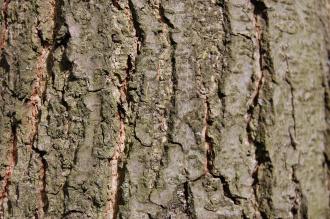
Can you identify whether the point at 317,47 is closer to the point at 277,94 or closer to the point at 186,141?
the point at 277,94

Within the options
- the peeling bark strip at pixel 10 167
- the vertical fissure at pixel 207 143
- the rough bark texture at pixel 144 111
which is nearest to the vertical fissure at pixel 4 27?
the rough bark texture at pixel 144 111

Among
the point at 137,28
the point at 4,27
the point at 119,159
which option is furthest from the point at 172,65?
the point at 4,27

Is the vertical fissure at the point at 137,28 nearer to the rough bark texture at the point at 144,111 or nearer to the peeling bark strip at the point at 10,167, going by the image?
the rough bark texture at the point at 144,111

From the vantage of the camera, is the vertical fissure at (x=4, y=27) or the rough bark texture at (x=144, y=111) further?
the vertical fissure at (x=4, y=27)

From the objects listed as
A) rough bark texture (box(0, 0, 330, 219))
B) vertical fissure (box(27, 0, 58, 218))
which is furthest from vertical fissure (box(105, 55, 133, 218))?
vertical fissure (box(27, 0, 58, 218))

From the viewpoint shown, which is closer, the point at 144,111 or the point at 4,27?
the point at 144,111

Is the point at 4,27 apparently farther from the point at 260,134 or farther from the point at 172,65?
the point at 260,134

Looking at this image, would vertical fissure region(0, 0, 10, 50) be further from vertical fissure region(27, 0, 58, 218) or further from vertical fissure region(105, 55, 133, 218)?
vertical fissure region(105, 55, 133, 218)

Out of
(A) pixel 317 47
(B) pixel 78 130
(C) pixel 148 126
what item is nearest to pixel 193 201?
(C) pixel 148 126
